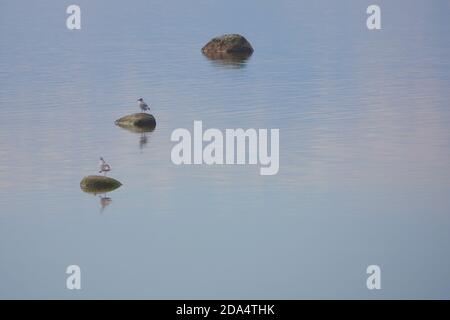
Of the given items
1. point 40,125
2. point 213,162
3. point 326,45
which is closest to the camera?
point 213,162

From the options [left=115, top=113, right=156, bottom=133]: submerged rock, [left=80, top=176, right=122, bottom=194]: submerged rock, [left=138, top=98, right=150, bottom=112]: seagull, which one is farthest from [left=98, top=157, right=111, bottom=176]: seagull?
[left=138, top=98, right=150, bottom=112]: seagull

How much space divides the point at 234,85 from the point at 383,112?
2.09m

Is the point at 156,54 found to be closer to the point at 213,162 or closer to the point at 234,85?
the point at 234,85

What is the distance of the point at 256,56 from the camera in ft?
68.9

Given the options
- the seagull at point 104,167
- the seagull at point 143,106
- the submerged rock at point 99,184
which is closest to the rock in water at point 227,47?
the seagull at point 143,106

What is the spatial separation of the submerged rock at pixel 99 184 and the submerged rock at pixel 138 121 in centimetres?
140

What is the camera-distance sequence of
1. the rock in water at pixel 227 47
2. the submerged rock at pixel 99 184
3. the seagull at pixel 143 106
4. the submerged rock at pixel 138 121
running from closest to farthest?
the submerged rock at pixel 99 184, the submerged rock at pixel 138 121, the seagull at pixel 143 106, the rock in water at pixel 227 47

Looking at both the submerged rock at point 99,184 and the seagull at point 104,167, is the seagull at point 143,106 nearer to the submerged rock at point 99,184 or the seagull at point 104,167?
the seagull at point 104,167

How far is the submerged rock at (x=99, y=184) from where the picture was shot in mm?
17828

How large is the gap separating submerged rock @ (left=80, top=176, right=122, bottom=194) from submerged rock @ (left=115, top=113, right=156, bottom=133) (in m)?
1.40

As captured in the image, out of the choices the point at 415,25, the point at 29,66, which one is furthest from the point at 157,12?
the point at 415,25
